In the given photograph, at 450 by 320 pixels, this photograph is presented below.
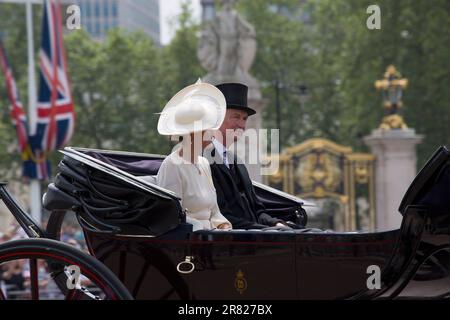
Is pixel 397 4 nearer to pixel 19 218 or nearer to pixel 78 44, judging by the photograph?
pixel 78 44

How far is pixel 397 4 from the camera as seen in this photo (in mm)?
29078

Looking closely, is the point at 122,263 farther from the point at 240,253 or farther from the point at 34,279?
the point at 240,253

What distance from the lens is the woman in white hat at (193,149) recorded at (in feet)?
Answer: 17.5

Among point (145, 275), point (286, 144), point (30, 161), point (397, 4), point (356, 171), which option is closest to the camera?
point (145, 275)

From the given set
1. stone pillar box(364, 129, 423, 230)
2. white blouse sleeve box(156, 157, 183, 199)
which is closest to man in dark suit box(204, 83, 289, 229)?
white blouse sleeve box(156, 157, 183, 199)

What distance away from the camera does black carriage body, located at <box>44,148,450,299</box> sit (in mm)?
4879

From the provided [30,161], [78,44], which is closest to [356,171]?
[30,161]

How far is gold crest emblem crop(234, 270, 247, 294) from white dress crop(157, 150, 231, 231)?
1.40 feet

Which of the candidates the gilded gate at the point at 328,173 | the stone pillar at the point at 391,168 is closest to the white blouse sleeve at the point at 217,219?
the gilded gate at the point at 328,173

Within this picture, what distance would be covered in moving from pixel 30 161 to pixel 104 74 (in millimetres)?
21773

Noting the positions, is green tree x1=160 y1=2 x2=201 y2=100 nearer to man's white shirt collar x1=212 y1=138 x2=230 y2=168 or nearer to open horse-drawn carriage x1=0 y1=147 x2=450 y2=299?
man's white shirt collar x1=212 y1=138 x2=230 y2=168

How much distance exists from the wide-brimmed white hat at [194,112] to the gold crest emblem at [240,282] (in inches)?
30.3

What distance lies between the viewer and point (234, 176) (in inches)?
239

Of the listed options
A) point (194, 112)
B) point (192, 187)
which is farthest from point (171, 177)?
point (194, 112)
